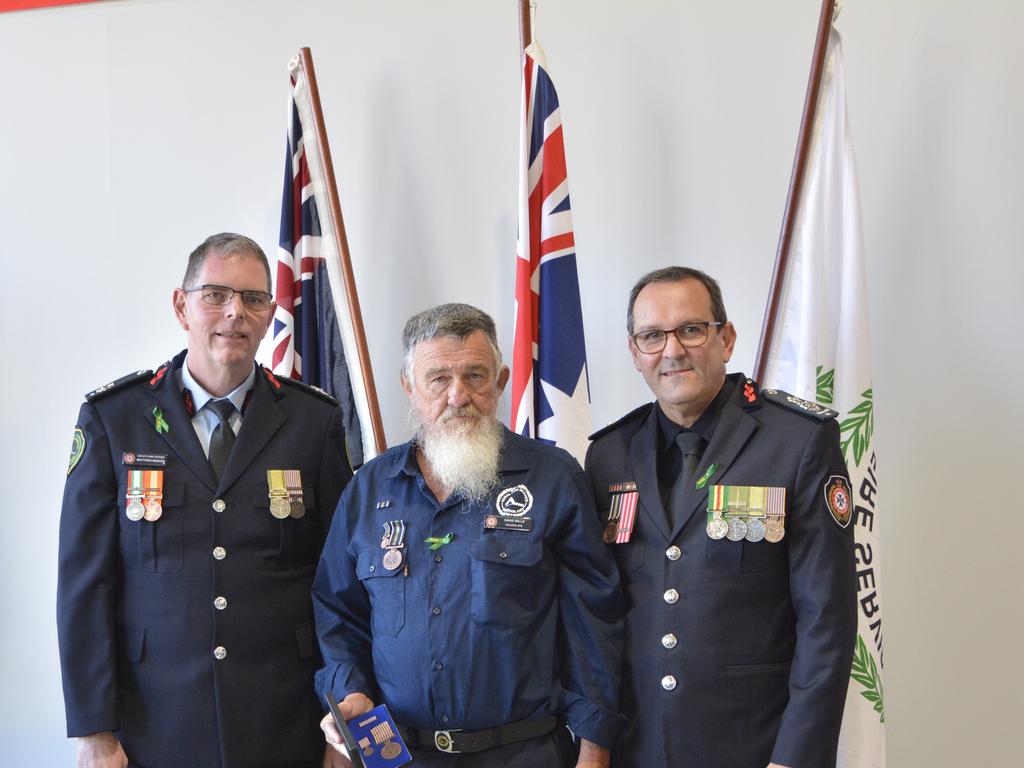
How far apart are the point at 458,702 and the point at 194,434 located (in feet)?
2.90

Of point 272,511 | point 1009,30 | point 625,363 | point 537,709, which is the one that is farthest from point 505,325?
point 1009,30

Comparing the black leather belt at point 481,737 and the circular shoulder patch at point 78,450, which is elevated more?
the circular shoulder patch at point 78,450

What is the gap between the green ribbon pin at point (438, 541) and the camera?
2.00 m

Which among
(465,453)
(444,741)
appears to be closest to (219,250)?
(465,453)

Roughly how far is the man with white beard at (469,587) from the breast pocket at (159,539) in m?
0.33

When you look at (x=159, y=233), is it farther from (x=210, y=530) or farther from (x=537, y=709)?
(x=537, y=709)

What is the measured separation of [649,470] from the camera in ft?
6.87

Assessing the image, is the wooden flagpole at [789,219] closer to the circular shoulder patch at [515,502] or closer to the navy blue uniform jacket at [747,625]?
the navy blue uniform jacket at [747,625]

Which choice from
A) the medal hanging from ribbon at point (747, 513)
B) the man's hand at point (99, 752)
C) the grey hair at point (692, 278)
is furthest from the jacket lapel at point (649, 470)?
the man's hand at point (99, 752)

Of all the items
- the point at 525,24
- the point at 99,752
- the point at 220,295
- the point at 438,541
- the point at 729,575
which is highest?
the point at 525,24

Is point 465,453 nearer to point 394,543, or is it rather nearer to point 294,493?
point 394,543

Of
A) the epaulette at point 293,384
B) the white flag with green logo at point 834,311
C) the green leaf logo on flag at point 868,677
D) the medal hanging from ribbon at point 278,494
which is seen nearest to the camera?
the medal hanging from ribbon at point 278,494

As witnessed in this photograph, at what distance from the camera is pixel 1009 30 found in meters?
2.95

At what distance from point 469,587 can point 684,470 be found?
1.76 ft
